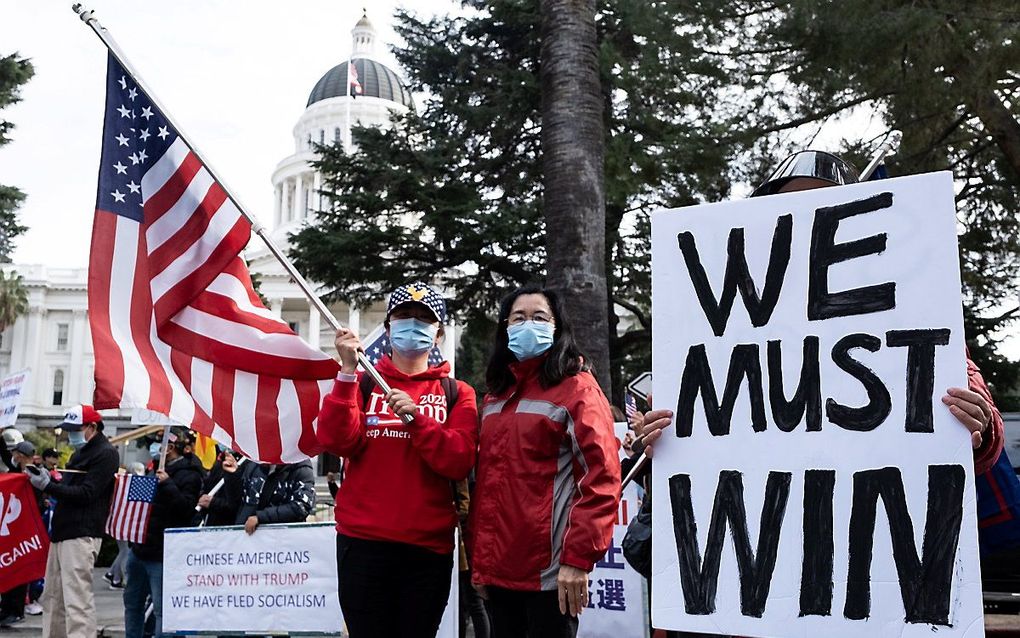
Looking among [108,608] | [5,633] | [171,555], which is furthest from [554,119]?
[108,608]

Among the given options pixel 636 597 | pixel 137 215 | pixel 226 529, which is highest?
pixel 137 215

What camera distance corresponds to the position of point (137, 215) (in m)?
4.05

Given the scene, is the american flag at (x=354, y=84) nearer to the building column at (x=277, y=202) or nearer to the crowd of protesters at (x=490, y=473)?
the building column at (x=277, y=202)

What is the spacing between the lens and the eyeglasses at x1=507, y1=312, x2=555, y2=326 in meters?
3.45

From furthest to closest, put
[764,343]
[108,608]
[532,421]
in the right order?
[108,608] < [532,421] < [764,343]

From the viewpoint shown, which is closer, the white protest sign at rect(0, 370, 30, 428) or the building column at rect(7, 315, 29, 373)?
the white protest sign at rect(0, 370, 30, 428)

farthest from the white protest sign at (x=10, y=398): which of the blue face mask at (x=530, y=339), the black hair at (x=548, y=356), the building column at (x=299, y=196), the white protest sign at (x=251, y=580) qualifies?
the building column at (x=299, y=196)

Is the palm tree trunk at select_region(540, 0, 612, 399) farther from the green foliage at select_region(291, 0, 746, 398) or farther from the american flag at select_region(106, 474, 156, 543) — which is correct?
the green foliage at select_region(291, 0, 746, 398)

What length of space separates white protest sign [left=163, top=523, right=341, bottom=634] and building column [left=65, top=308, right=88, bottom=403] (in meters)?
76.9

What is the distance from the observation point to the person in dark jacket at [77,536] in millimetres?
6887

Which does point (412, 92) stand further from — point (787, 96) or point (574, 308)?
point (574, 308)

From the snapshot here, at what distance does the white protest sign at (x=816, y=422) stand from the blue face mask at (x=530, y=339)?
879 mm

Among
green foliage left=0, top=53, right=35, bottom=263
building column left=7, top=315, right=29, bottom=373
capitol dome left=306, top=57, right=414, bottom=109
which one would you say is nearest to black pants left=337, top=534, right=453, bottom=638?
green foliage left=0, top=53, right=35, bottom=263

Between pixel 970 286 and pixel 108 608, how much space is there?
11738mm
